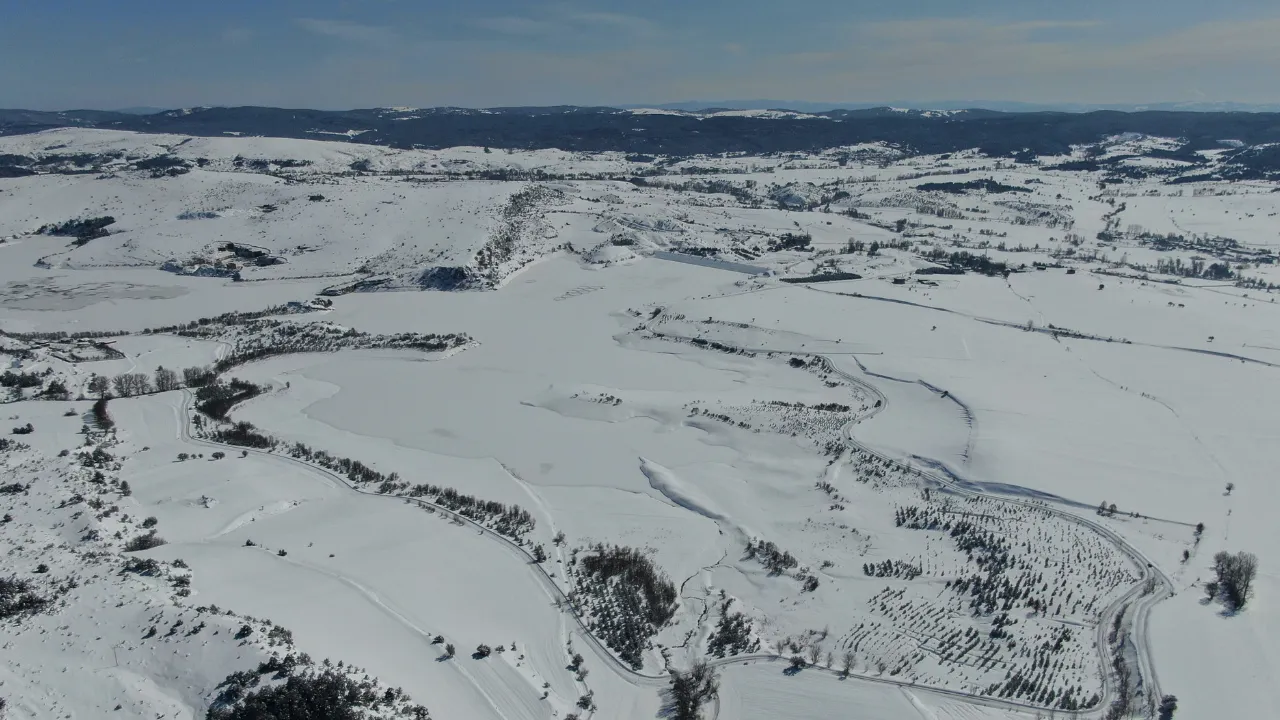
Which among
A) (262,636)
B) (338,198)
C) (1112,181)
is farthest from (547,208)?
(1112,181)

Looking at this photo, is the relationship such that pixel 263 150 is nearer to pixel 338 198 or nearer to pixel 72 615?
pixel 338 198

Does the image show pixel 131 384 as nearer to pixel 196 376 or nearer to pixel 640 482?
pixel 196 376

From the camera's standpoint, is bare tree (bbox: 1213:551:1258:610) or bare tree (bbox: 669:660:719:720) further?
bare tree (bbox: 1213:551:1258:610)

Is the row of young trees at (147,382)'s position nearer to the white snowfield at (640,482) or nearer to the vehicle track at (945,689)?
the white snowfield at (640,482)

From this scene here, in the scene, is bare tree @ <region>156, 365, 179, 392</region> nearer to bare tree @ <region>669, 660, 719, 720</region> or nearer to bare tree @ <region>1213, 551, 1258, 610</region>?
bare tree @ <region>669, 660, 719, 720</region>

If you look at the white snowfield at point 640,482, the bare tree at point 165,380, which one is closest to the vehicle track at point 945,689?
the white snowfield at point 640,482

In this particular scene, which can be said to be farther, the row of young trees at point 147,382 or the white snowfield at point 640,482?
the row of young trees at point 147,382

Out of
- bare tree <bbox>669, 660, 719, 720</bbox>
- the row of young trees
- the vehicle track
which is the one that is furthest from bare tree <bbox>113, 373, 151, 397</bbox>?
bare tree <bbox>669, 660, 719, 720</bbox>

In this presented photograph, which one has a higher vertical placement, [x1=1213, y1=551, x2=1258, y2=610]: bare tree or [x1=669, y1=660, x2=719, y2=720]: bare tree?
[x1=1213, y1=551, x2=1258, y2=610]: bare tree

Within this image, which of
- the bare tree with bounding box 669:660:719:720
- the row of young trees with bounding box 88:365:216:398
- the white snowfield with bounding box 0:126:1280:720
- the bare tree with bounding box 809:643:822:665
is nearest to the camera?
the bare tree with bounding box 669:660:719:720
